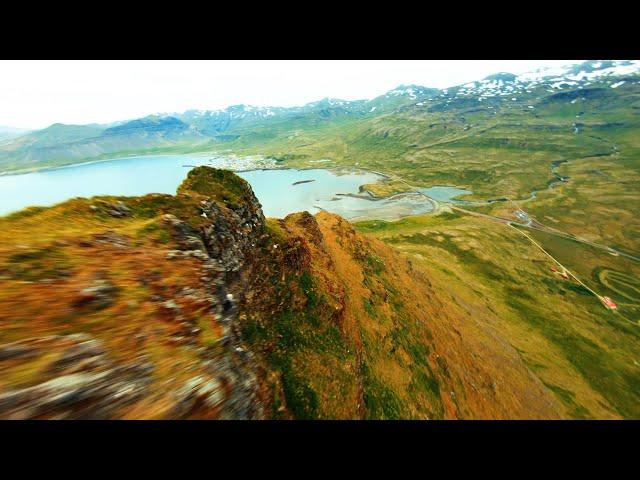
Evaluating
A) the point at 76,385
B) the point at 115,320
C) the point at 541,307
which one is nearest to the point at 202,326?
the point at 115,320

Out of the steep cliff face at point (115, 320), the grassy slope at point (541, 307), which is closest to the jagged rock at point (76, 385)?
the steep cliff face at point (115, 320)

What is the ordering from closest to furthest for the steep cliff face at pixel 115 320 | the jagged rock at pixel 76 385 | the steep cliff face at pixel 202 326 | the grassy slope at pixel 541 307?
the jagged rock at pixel 76 385
the steep cliff face at pixel 115 320
the steep cliff face at pixel 202 326
the grassy slope at pixel 541 307

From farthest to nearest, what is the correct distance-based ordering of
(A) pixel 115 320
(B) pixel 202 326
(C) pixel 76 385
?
1. (B) pixel 202 326
2. (A) pixel 115 320
3. (C) pixel 76 385

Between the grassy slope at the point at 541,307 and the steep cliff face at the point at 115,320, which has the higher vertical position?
the steep cliff face at the point at 115,320

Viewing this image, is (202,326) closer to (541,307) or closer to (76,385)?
(76,385)

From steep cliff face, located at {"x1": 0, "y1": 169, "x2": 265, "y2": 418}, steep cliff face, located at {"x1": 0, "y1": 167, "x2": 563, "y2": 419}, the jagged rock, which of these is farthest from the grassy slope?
the jagged rock

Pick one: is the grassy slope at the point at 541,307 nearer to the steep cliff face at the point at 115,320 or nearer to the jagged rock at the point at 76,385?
the steep cliff face at the point at 115,320

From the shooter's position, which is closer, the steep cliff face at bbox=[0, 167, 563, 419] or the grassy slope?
the steep cliff face at bbox=[0, 167, 563, 419]

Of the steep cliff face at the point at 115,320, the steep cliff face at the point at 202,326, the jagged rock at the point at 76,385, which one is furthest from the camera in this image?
the steep cliff face at the point at 202,326

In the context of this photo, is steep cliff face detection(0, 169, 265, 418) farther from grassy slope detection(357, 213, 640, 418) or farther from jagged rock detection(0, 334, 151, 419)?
grassy slope detection(357, 213, 640, 418)
